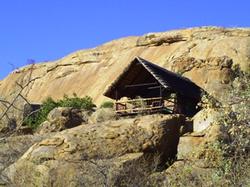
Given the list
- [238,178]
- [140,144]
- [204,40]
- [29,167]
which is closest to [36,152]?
[29,167]

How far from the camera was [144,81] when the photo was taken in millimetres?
30016

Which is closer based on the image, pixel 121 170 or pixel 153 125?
pixel 121 170

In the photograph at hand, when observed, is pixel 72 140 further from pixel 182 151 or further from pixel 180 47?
pixel 180 47

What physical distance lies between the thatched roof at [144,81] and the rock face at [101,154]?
23.6ft

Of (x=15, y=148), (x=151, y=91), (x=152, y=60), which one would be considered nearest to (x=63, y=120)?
(x=151, y=91)

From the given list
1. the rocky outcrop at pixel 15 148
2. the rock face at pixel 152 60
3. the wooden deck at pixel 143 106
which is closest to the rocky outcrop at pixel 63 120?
the wooden deck at pixel 143 106

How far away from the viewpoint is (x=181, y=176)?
15.8m

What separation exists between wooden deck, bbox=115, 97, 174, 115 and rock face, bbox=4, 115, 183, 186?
6118mm

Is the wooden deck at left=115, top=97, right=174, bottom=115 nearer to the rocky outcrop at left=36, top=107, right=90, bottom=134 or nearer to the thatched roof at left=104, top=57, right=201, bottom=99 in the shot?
the thatched roof at left=104, top=57, right=201, bottom=99

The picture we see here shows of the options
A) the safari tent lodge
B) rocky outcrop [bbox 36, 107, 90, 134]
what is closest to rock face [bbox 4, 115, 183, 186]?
the safari tent lodge

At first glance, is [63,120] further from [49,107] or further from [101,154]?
[101,154]

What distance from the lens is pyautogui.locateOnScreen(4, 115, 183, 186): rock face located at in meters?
17.5

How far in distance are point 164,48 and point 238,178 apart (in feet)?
123

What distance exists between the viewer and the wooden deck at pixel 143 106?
2681cm
